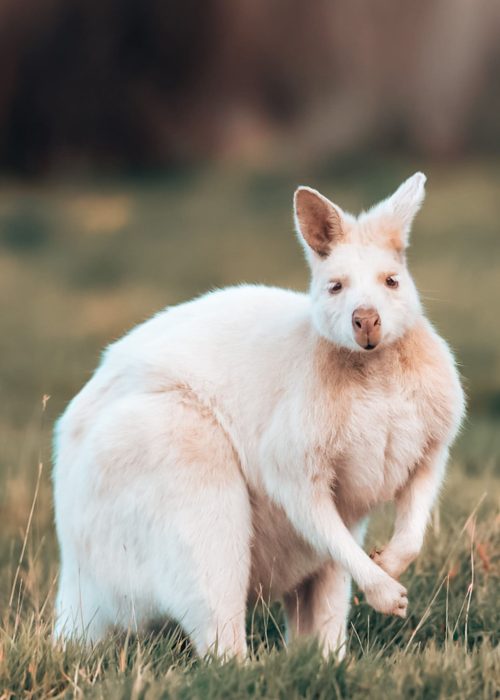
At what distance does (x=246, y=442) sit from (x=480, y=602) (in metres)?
1.19

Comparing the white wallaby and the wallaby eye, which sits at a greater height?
the wallaby eye

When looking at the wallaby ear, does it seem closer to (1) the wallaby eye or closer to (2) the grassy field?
(1) the wallaby eye

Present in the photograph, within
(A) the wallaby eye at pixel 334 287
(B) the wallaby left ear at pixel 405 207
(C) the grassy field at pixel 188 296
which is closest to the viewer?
(C) the grassy field at pixel 188 296

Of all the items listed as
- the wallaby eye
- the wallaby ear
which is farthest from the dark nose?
the wallaby ear

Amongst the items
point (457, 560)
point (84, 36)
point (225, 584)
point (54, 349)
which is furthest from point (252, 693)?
point (84, 36)

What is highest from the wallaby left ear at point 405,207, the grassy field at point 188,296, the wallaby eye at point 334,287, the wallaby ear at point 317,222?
the wallaby left ear at point 405,207

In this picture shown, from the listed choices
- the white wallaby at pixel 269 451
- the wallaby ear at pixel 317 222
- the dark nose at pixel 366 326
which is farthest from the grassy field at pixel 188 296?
the wallaby ear at pixel 317 222

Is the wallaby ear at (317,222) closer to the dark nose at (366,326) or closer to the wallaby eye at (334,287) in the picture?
the wallaby eye at (334,287)

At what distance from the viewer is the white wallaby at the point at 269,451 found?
3.89 metres

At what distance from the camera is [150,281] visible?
529 inches

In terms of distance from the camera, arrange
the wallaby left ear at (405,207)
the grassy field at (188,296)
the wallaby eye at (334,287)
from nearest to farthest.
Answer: the grassy field at (188,296), the wallaby eye at (334,287), the wallaby left ear at (405,207)

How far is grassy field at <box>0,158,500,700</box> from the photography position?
3465 millimetres

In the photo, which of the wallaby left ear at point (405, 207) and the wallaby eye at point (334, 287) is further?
the wallaby left ear at point (405, 207)

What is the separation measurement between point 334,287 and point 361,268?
0.33 feet
